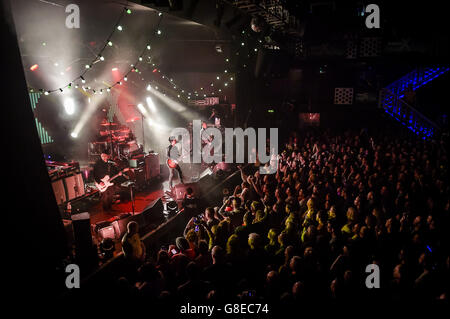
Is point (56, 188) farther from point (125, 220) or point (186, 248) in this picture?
point (186, 248)

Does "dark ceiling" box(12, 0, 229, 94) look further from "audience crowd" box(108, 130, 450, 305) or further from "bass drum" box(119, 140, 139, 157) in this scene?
"audience crowd" box(108, 130, 450, 305)

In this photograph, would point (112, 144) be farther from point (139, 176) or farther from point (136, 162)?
point (139, 176)

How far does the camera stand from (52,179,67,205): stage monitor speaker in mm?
6984

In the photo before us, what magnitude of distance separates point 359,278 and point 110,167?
22.4ft

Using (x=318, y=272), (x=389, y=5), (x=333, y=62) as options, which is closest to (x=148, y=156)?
(x=318, y=272)

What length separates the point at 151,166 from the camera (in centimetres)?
983

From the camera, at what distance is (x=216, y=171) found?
8664 mm

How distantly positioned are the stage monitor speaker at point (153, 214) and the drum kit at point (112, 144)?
4224 mm

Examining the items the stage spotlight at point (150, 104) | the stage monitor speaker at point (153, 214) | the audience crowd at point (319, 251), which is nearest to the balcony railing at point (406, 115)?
the audience crowd at point (319, 251)

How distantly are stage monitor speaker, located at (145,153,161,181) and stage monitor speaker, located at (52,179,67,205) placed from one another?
2709 mm

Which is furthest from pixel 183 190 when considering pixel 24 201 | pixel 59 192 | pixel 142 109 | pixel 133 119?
pixel 142 109

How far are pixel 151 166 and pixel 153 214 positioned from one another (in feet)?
13.6

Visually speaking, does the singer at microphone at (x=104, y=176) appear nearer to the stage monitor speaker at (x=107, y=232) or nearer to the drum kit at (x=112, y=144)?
the stage monitor speaker at (x=107, y=232)

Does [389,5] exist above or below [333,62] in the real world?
above
